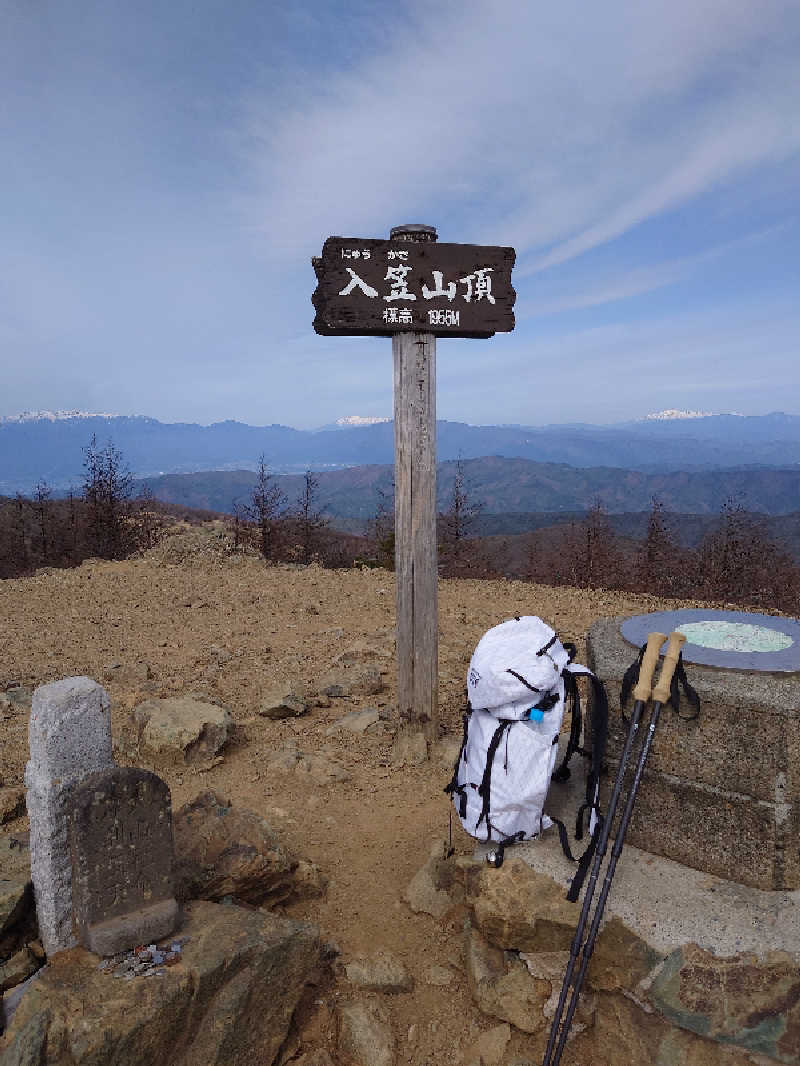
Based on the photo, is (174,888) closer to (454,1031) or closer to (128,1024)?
(128,1024)

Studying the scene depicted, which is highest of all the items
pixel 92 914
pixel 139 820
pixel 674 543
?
pixel 139 820

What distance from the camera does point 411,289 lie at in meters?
5.21

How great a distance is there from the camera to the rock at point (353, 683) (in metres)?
7.36

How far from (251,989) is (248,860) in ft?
2.76

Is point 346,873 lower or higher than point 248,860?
lower

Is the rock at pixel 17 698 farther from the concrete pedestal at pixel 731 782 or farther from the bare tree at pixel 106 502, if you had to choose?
the bare tree at pixel 106 502

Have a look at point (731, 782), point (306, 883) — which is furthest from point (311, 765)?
point (731, 782)

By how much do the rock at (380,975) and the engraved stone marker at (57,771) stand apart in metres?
1.47

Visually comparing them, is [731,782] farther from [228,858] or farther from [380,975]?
[228,858]

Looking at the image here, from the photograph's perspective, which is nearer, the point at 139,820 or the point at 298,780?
the point at 139,820

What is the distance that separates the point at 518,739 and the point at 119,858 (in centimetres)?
213

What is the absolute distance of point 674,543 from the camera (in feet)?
79.1

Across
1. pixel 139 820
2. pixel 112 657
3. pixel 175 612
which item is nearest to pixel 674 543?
pixel 175 612

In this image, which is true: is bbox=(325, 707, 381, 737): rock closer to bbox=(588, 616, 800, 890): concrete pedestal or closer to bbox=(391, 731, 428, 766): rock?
bbox=(391, 731, 428, 766): rock
